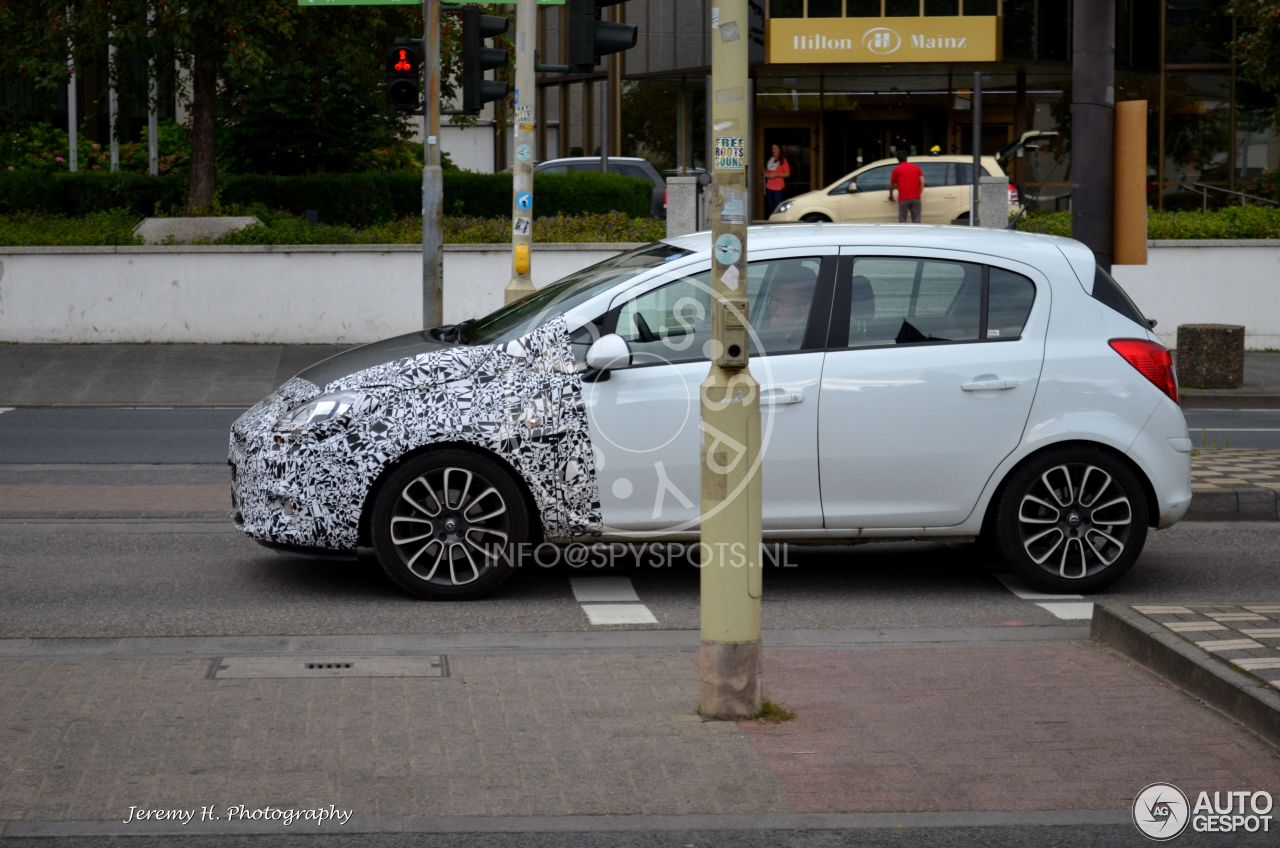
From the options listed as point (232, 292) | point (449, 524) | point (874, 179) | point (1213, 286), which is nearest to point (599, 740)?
point (449, 524)

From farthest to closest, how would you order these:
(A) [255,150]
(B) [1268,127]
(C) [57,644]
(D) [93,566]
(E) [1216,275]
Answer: (B) [1268,127], (A) [255,150], (E) [1216,275], (D) [93,566], (C) [57,644]

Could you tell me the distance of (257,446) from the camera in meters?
7.83

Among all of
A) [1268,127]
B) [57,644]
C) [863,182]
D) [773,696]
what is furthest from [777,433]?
[1268,127]

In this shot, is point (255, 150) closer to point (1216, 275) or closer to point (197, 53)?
point (197, 53)

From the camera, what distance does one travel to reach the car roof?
8.15 metres

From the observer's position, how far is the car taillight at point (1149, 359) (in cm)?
813

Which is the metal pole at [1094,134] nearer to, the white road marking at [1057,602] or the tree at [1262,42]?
the white road marking at [1057,602]

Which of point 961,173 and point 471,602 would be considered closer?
point 471,602

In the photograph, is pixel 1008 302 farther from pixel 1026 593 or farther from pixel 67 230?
pixel 67 230

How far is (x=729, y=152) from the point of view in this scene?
5598 mm

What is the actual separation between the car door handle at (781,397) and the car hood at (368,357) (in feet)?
5.16

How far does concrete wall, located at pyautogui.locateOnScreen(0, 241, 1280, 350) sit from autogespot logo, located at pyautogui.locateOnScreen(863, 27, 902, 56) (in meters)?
16.6

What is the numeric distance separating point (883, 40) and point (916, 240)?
31.1m

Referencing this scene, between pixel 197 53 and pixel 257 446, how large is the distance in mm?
17061
